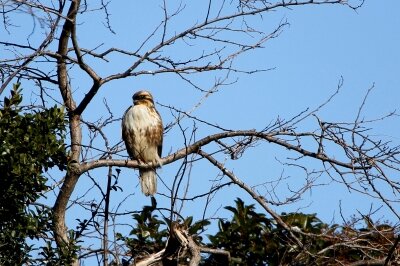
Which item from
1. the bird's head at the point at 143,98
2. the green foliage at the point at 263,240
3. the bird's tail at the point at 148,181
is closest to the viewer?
the green foliage at the point at 263,240

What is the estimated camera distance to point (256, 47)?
640cm

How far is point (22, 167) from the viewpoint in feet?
17.5

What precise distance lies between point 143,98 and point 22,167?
11.5 feet

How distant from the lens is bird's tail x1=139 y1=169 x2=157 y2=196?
26.6ft

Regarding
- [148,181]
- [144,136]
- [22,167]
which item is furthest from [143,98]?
[22,167]

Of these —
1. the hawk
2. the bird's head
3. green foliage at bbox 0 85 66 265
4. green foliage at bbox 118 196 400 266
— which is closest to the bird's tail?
the hawk

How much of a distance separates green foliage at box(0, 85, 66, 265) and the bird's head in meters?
3.09

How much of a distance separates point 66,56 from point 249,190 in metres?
1.53

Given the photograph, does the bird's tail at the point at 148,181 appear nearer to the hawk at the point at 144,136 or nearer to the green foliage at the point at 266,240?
the hawk at the point at 144,136

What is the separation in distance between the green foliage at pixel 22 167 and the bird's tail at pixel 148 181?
255 centimetres

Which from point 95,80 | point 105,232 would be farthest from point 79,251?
point 95,80

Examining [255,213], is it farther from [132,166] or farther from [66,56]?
[66,56]

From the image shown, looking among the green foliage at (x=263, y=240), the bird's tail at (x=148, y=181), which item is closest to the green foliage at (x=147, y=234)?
the green foliage at (x=263, y=240)

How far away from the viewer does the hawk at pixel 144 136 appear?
812cm
